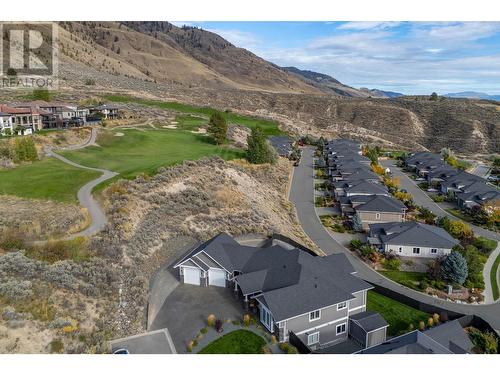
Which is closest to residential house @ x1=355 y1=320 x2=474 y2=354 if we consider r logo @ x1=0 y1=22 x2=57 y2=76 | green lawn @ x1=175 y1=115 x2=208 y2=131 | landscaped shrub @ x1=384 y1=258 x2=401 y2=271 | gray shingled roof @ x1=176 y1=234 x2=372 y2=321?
gray shingled roof @ x1=176 y1=234 x2=372 y2=321

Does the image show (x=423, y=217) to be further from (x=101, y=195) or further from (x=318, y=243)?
(x=101, y=195)

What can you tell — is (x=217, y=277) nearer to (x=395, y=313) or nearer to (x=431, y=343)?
(x=395, y=313)

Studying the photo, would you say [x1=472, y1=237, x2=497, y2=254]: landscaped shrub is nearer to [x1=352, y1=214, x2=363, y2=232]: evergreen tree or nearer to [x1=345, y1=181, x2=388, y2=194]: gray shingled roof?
[x1=352, y1=214, x2=363, y2=232]: evergreen tree

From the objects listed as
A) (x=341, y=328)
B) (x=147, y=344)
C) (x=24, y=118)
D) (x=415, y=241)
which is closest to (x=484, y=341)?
(x=341, y=328)

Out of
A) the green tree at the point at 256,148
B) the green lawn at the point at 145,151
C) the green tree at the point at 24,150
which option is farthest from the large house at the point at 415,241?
the green tree at the point at 24,150

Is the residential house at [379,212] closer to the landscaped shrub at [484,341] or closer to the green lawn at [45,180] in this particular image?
the landscaped shrub at [484,341]
